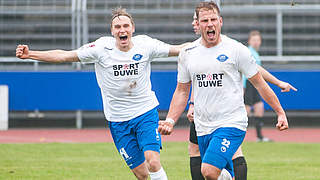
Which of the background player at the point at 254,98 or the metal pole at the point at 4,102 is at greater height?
the background player at the point at 254,98

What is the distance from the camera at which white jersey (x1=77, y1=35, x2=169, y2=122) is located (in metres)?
8.40

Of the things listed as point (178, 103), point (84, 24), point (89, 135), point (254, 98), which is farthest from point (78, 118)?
point (178, 103)

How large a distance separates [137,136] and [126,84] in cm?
62

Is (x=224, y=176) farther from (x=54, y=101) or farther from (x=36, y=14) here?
(x=36, y=14)

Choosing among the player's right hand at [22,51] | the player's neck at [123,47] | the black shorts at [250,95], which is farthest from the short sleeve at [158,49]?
the black shorts at [250,95]

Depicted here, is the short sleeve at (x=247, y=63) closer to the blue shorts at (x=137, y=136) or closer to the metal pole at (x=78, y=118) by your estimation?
the blue shorts at (x=137, y=136)

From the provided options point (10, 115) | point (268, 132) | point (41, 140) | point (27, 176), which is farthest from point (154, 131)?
point (10, 115)

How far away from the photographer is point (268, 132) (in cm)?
1798

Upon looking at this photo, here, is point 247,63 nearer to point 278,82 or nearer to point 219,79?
point 219,79

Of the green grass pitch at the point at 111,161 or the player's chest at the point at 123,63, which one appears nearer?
the player's chest at the point at 123,63

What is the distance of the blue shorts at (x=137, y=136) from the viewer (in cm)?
831

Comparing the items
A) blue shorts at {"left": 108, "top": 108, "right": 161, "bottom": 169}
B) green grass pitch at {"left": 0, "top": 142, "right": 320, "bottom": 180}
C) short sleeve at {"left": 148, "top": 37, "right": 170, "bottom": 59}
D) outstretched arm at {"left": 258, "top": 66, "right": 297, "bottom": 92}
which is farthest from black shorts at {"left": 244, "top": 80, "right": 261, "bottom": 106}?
outstretched arm at {"left": 258, "top": 66, "right": 297, "bottom": 92}

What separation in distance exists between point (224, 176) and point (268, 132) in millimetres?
11014

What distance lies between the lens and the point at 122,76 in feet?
27.5
